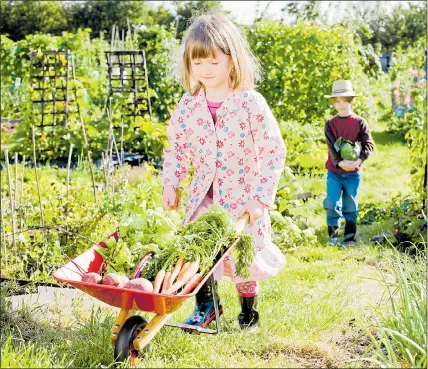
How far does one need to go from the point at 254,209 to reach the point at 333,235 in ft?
8.53

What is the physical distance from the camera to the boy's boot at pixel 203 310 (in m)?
3.10

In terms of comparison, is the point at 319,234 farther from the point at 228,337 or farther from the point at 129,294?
the point at 129,294

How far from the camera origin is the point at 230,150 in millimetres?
3109

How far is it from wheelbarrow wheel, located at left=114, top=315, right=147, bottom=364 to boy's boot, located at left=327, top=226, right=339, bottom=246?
2932mm

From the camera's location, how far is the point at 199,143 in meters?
3.17

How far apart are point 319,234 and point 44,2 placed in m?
35.1

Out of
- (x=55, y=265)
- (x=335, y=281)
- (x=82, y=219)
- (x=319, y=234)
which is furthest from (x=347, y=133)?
(x=55, y=265)

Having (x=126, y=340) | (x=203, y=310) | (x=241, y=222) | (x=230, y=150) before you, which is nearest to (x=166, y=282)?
(x=126, y=340)

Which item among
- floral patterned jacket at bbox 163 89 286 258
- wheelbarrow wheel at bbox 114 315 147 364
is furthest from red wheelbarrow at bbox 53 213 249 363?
floral patterned jacket at bbox 163 89 286 258

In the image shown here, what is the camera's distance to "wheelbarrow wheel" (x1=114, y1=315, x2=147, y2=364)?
8.04 feet

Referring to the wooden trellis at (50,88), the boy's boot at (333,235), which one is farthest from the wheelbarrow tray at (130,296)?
the wooden trellis at (50,88)

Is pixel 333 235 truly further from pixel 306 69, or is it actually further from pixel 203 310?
pixel 306 69

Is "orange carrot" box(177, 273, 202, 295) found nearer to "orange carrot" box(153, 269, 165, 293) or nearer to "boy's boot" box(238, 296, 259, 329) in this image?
"orange carrot" box(153, 269, 165, 293)

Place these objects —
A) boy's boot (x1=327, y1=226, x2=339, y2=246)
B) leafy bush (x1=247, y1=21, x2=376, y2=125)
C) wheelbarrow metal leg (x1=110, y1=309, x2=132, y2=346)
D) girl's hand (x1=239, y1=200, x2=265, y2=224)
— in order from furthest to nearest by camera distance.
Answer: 1. leafy bush (x1=247, y1=21, x2=376, y2=125)
2. boy's boot (x1=327, y1=226, x2=339, y2=246)
3. girl's hand (x1=239, y1=200, x2=265, y2=224)
4. wheelbarrow metal leg (x1=110, y1=309, x2=132, y2=346)
